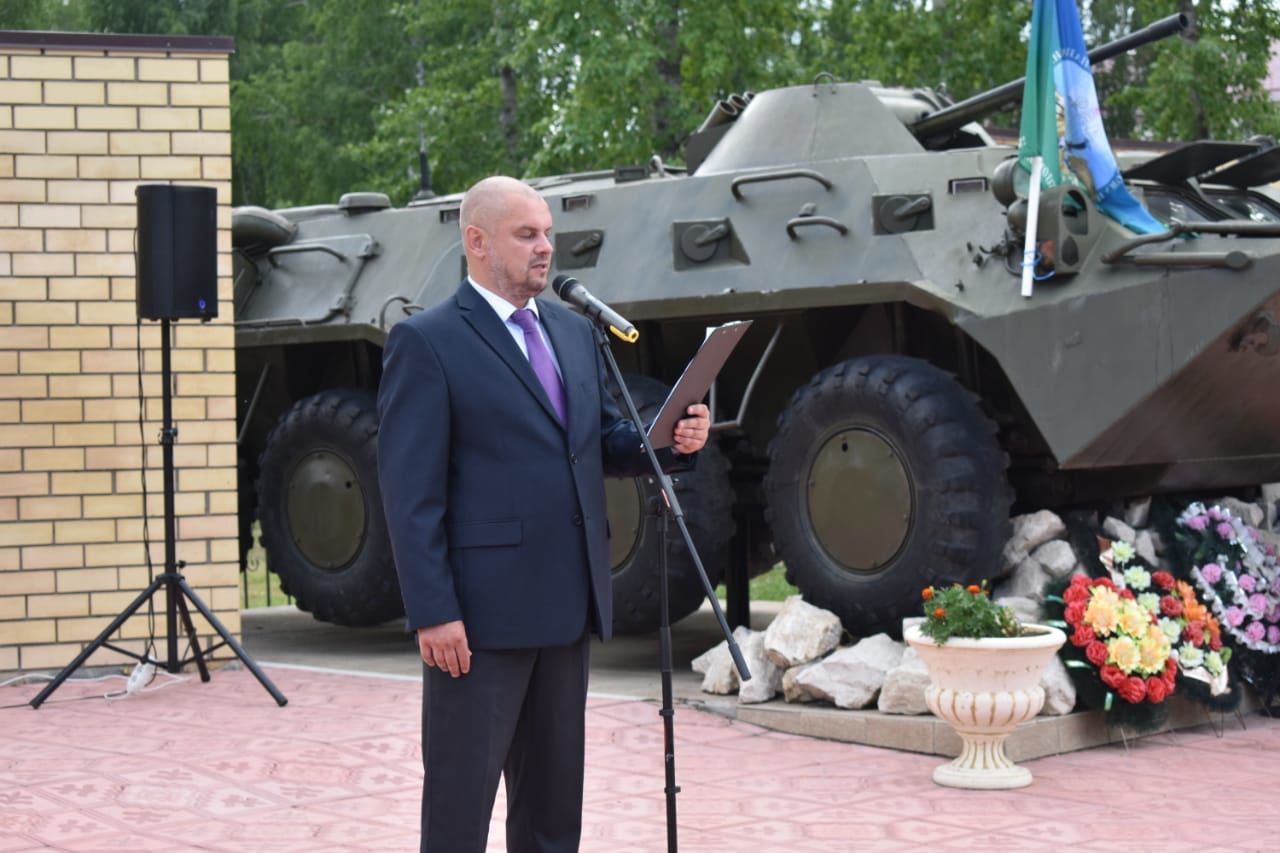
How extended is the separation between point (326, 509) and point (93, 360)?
1.95m

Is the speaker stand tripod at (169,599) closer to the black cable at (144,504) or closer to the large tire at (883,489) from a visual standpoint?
the black cable at (144,504)

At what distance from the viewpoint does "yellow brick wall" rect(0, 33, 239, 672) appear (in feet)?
35.3

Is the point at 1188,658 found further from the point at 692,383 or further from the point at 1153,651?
the point at 692,383

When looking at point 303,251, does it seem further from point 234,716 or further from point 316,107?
point 316,107

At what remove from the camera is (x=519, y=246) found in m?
5.01

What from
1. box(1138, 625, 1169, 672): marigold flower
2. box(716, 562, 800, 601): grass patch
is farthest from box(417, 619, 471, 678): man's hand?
box(716, 562, 800, 601): grass patch

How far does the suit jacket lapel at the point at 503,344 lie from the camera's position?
5.08 meters

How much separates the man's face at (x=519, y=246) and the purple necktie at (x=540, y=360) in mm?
113

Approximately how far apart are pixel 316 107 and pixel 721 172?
18879 millimetres

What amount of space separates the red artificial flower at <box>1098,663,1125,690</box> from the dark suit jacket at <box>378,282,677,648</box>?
4.25 meters

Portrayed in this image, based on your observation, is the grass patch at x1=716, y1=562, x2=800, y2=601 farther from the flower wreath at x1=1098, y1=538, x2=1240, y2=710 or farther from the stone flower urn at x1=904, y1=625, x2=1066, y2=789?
the stone flower urn at x1=904, y1=625, x2=1066, y2=789

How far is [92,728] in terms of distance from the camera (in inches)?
363

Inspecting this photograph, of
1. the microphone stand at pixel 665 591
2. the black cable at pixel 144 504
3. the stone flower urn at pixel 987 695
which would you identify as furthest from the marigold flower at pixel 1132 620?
the black cable at pixel 144 504

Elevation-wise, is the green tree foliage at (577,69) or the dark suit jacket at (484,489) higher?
the green tree foliage at (577,69)
